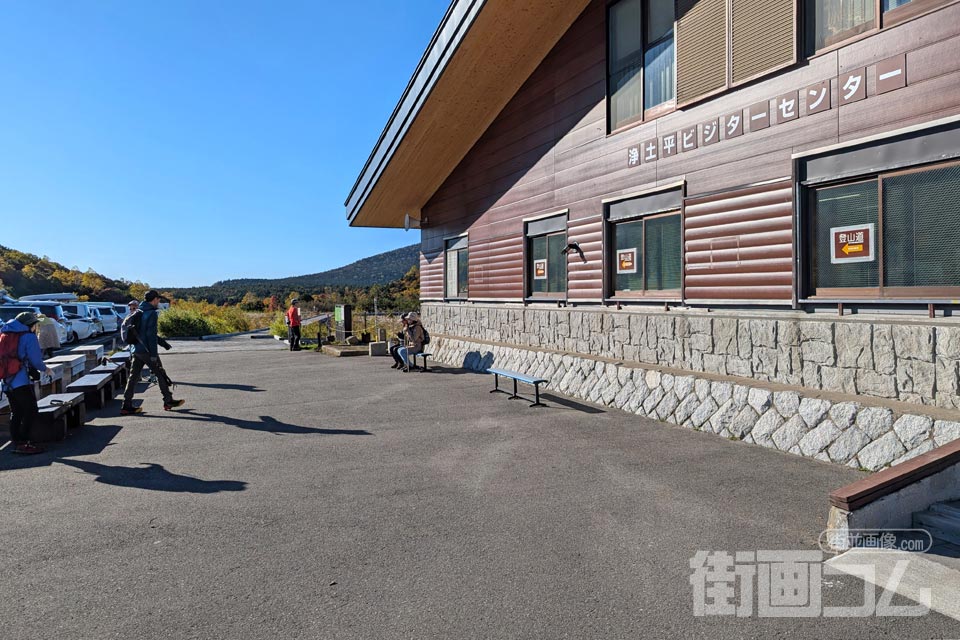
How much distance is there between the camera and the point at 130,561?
432 centimetres

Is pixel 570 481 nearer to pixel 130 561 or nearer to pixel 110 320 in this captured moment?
pixel 130 561

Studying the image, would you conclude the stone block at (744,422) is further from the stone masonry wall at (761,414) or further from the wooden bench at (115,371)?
the wooden bench at (115,371)

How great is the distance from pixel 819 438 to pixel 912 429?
0.99m

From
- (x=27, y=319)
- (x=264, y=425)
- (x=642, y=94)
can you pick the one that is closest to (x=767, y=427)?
(x=642, y=94)

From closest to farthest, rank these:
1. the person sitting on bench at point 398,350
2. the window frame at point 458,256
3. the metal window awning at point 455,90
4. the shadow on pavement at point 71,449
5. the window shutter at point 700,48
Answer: the shadow on pavement at point 71,449, the window shutter at point 700,48, the metal window awning at point 455,90, the person sitting on bench at point 398,350, the window frame at point 458,256

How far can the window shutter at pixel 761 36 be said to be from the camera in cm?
800

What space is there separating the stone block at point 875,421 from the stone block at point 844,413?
0.06 m

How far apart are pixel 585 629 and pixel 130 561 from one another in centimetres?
327

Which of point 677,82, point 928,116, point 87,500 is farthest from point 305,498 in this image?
point 677,82

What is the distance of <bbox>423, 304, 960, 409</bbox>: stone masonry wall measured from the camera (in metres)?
6.19

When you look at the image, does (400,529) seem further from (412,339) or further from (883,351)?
(412,339)

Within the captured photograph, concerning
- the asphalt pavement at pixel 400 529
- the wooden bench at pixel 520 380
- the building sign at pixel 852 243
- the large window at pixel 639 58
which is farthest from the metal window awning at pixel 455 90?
the asphalt pavement at pixel 400 529

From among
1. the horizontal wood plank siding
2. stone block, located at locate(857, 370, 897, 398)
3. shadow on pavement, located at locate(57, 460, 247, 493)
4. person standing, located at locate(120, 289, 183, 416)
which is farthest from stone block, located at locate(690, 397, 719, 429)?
person standing, located at locate(120, 289, 183, 416)

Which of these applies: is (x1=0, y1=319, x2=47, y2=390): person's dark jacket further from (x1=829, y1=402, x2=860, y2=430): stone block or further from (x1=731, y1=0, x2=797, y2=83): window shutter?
(x1=731, y1=0, x2=797, y2=83): window shutter
